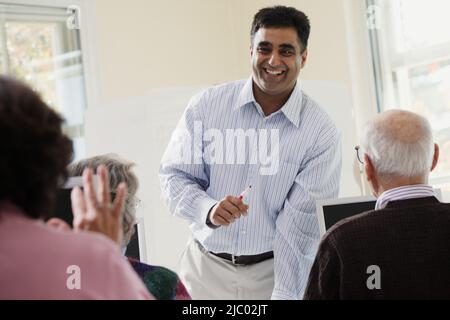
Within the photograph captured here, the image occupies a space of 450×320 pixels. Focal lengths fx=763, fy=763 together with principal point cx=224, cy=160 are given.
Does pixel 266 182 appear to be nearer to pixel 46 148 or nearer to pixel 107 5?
pixel 46 148

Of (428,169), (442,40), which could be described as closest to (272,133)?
(428,169)

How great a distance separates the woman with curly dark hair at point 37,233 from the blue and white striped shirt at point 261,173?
4.39ft

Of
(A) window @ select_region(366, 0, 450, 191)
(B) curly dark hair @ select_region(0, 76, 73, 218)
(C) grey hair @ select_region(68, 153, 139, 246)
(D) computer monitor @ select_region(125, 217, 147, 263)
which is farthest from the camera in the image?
(A) window @ select_region(366, 0, 450, 191)

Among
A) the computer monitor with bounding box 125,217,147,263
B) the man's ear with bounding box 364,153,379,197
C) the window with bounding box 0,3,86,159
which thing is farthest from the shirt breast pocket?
the window with bounding box 0,3,86,159

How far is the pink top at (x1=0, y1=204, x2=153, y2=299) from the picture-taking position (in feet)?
3.51

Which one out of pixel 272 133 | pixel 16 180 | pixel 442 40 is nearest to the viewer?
pixel 16 180

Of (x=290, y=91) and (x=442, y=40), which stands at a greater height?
(x=442, y=40)

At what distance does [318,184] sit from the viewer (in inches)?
99.0

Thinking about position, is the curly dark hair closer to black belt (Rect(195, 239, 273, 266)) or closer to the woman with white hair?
the woman with white hair

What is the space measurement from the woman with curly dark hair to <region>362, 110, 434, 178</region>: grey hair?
2.77 feet

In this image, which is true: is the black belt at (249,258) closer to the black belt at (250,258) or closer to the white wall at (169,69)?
the black belt at (250,258)

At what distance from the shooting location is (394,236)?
170 cm

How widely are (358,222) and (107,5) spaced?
3.55 meters

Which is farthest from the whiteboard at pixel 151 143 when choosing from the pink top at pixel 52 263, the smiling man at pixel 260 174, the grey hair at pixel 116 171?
the pink top at pixel 52 263
